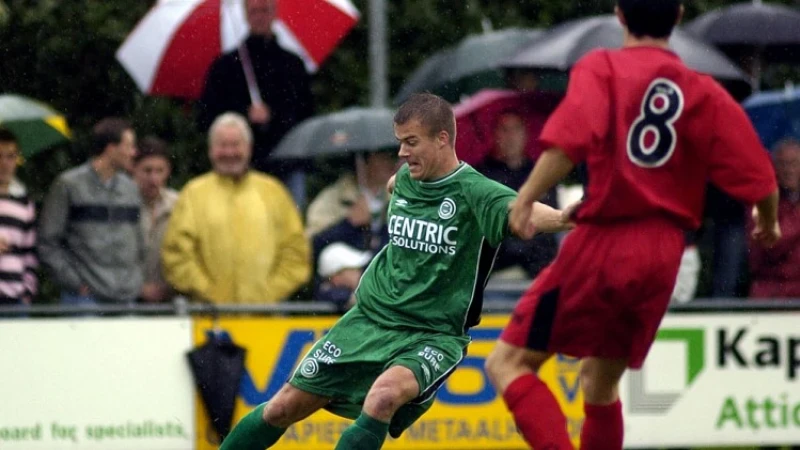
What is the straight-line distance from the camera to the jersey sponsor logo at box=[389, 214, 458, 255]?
7.35m

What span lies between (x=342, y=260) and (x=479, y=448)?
4.71 feet

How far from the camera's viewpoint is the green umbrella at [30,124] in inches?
434

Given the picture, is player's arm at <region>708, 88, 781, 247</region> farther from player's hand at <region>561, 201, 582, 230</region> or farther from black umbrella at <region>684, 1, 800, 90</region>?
black umbrella at <region>684, 1, 800, 90</region>

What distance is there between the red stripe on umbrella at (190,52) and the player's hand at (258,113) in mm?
489

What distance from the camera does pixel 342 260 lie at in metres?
10.6

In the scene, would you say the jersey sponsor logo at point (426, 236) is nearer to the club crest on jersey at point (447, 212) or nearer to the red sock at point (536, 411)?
the club crest on jersey at point (447, 212)

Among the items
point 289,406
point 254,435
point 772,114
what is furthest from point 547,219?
point 772,114

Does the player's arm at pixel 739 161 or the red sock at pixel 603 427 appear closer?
the player's arm at pixel 739 161

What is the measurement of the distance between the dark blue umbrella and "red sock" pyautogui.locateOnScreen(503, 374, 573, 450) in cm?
529

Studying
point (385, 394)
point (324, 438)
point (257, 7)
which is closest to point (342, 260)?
point (324, 438)

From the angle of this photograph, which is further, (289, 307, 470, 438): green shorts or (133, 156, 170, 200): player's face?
(133, 156, 170, 200): player's face

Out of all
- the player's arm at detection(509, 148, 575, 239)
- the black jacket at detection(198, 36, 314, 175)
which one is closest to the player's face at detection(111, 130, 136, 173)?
the black jacket at detection(198, 36, 314, 175)

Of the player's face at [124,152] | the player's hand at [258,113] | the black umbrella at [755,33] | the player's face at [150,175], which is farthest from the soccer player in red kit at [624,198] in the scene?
the black umbrella at [755,33]

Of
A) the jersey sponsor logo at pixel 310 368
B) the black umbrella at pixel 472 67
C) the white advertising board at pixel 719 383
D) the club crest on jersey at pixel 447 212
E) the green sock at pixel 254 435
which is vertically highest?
the black umbrella at pixel 472 67
